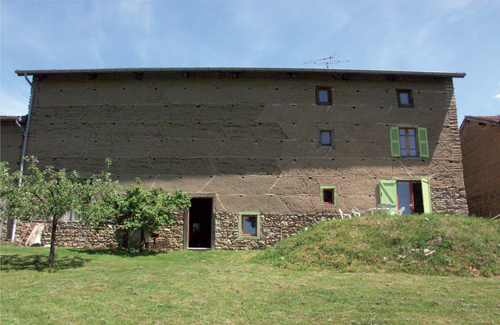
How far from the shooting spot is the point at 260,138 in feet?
52.7

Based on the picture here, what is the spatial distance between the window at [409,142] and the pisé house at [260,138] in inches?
1.7

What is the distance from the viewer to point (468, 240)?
36.6 ft

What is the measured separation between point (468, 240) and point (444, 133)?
6.81m

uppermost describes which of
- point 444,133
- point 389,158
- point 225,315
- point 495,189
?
point 444,133

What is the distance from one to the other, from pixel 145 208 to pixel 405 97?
39.9 feet

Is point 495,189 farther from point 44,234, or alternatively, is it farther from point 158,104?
point 44,234

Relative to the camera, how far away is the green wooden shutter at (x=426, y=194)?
1576 cm

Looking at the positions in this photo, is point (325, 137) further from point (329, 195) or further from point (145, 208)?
point (145, 208)

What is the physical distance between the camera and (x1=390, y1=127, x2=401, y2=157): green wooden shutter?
16203 mm

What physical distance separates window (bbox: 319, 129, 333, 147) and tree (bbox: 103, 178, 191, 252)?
6.26 m

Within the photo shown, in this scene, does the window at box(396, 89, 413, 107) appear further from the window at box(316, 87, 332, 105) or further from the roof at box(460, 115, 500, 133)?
the roof at box(460, 115, 500, 133)

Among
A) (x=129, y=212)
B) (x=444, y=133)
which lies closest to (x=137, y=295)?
(x=129, y=212)

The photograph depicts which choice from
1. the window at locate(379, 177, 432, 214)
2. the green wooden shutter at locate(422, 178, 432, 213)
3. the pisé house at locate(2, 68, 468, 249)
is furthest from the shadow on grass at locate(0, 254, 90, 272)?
the green wooden shutter at locate(422, 178, 432, 213)

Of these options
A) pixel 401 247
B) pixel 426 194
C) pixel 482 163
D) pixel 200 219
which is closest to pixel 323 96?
pixel 426 194
